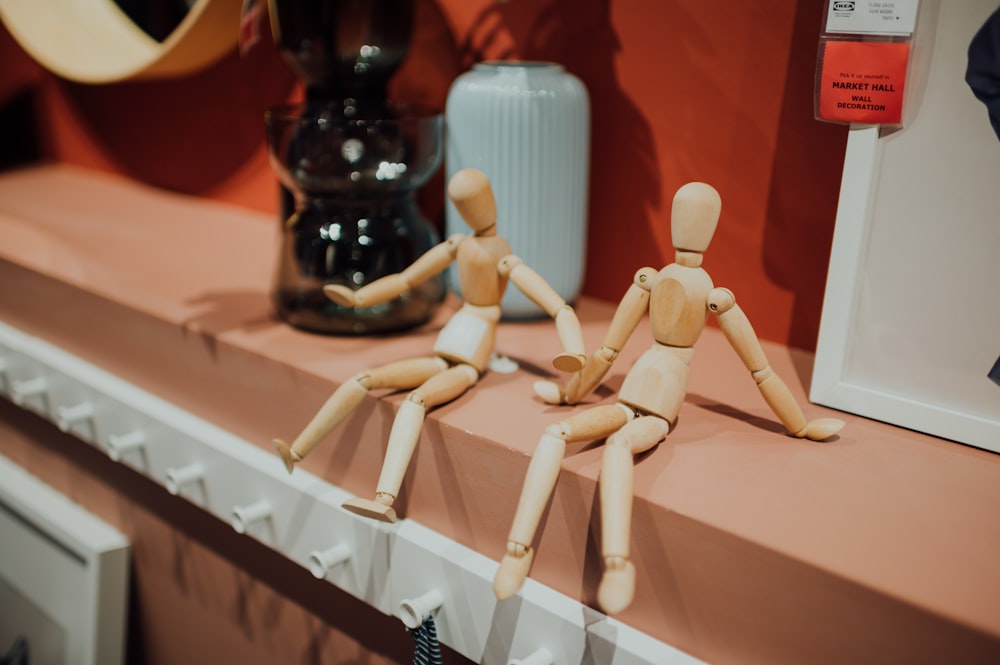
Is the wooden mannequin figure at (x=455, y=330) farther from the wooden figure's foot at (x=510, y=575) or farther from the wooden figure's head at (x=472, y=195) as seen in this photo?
the wooden figure's foot at (x=510, y=575)

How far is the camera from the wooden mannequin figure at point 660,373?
53cm

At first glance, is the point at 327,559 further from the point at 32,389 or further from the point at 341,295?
the point at 32,389

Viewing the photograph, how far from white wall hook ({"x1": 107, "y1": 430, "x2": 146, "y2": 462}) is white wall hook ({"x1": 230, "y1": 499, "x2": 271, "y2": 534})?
7.3 inches

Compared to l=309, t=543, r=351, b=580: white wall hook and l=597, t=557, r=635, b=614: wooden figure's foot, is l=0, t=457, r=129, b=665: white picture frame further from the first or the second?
l=597, t=557, r=635, b=614: wooden figure's foot

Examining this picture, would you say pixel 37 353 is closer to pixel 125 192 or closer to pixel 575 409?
pixel 125 192

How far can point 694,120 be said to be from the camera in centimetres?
85

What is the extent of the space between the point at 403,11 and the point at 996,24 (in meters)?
0.56

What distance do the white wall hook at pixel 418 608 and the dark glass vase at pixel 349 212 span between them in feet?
0.96

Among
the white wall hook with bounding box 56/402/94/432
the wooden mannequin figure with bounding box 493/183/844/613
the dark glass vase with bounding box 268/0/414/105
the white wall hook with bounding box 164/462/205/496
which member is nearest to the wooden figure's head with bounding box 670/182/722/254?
the wooden mannequin figure with bounding box 493/183/844/613

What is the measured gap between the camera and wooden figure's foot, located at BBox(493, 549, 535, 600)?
0.50 metres

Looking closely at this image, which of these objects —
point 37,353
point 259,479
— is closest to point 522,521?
point 259,479

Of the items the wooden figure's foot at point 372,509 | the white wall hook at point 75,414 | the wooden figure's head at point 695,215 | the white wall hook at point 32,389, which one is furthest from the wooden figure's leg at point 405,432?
the white wall hook at point 32,389

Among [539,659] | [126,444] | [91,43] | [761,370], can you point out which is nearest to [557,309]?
[761,370]

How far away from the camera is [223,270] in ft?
3.50
